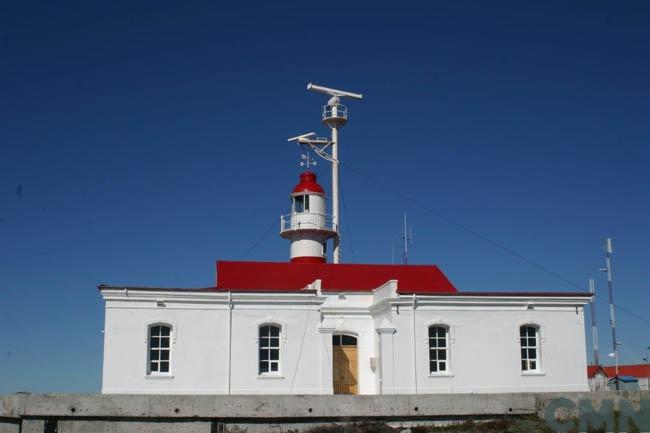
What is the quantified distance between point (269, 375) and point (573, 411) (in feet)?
31.9

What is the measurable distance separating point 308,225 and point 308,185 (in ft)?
6.51

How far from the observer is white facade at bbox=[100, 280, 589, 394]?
2545cm

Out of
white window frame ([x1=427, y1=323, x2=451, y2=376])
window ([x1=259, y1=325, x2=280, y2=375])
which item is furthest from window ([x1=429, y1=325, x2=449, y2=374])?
window ([x1=259, y1=325, x2=280, y2=375])

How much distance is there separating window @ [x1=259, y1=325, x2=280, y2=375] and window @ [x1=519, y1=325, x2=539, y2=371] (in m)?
8.28

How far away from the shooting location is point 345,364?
27453 millimetres

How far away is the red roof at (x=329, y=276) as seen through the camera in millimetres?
29797

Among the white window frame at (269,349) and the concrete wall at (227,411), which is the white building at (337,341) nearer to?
the white window frame at (269,349)

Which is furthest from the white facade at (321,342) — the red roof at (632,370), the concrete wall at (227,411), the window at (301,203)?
the red roof at (632,370)

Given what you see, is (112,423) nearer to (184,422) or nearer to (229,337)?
(184,422)

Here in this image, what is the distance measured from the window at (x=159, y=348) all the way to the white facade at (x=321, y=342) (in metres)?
0.17

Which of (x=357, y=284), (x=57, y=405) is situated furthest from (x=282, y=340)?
(x=57, y=405)

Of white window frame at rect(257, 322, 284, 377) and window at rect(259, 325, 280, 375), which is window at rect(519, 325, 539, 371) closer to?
white window frame at rect(257, 322, 284, 377)

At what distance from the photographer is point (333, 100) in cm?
4025

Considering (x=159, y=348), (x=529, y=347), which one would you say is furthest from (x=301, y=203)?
(x=529, y=347)
